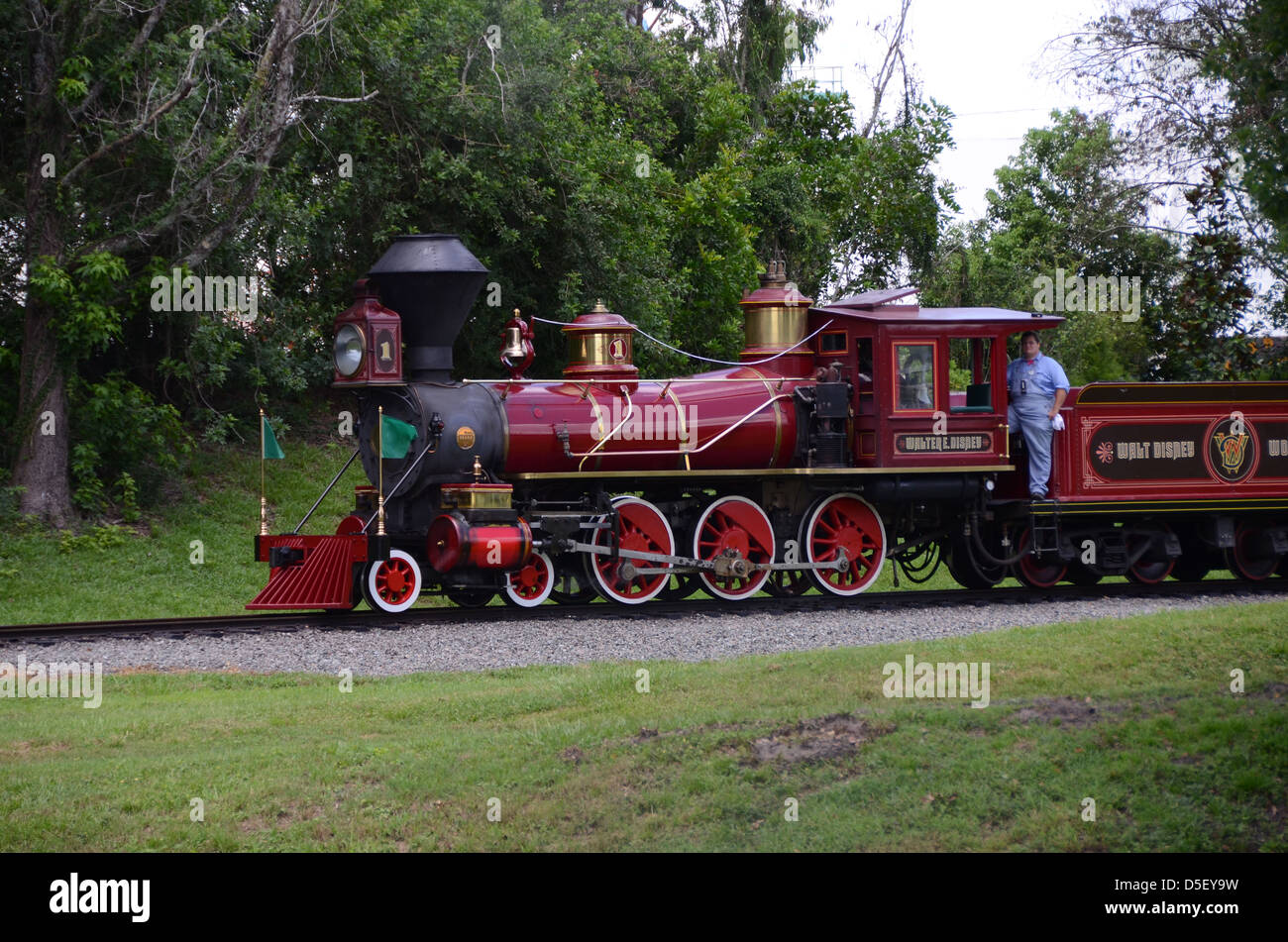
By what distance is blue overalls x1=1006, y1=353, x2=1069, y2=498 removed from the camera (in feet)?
51.7

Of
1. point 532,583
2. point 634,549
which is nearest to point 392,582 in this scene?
point 532,583

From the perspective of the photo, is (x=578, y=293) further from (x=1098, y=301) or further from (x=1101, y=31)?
(x=1098, y=301)

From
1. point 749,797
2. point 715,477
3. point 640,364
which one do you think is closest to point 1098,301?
point 640,364

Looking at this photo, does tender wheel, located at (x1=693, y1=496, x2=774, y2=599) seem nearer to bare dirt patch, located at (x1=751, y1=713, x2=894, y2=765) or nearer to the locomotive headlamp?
the locomotive headlamp

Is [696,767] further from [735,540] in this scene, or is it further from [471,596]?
[735,540]

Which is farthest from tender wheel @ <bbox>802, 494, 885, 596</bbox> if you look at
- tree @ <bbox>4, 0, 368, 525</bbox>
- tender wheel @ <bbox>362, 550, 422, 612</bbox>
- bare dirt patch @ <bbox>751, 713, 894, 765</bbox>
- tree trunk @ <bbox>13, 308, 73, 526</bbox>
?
tree trunk @ <bbox>13, 308, 73, 526</bbox>

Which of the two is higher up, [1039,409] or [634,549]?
[1039,409]

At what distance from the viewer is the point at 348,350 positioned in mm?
13805

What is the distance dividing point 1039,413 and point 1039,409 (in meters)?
0.05

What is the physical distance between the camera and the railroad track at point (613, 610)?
1298 cm

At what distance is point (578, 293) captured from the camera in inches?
863

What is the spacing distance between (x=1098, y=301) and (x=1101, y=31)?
20.6 feet

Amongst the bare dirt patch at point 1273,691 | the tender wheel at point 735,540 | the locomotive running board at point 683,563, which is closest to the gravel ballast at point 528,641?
the locomotive running board at point 683,563

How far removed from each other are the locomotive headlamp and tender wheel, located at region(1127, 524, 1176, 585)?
9.36 meters
